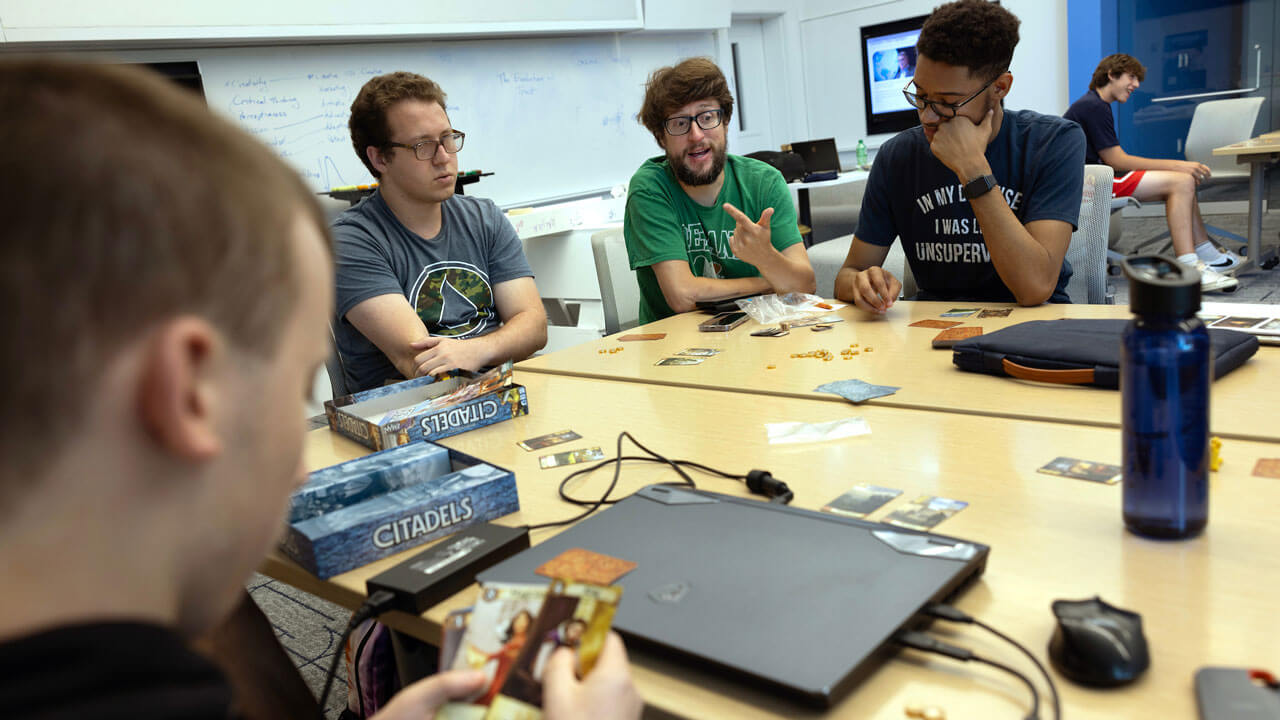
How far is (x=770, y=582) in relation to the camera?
0.76 metres

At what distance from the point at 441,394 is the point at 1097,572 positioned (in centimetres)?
115

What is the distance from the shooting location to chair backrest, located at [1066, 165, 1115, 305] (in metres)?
2.25

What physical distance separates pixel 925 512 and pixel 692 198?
67.1 inches

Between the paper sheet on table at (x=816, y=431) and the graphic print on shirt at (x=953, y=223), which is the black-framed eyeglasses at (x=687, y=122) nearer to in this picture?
the graphic print on shirt at (x=953, y=223)

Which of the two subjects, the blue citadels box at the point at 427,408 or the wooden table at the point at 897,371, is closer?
the wooden table at the point at 897,371

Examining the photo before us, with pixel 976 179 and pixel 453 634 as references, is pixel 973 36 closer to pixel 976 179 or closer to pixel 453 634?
pixel 976 179

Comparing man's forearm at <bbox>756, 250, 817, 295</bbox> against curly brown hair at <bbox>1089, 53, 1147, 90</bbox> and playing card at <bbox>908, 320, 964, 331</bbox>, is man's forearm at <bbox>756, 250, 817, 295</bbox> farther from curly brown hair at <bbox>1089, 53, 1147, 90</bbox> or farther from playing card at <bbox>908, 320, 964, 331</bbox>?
curly brown hair at <bbox>1089, 53, 1147, 90</bbox>

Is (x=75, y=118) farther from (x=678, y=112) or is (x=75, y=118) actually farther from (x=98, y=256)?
(x=678, y=112)

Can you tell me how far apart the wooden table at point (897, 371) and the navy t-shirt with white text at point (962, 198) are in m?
0.25

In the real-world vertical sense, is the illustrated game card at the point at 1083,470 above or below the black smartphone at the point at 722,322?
below

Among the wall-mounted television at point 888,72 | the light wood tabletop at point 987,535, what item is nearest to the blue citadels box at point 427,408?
the light wood tabletop at point 987,535

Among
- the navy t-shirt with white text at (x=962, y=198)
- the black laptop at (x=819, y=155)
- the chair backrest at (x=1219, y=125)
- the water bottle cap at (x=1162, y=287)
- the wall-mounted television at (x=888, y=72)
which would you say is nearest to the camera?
the water bottle cap at (x=1162, y=287)

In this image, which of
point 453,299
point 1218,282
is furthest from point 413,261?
point 1218,282

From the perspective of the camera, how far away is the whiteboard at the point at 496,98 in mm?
4523
